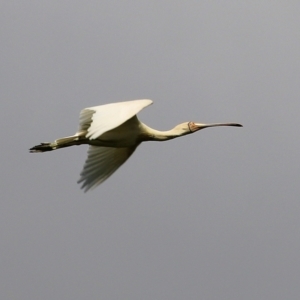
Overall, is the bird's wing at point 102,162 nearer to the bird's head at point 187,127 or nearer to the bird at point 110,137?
the bird at point 110,137

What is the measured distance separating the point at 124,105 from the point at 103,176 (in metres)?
4.62

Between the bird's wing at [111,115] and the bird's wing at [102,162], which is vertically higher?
the bird's wing at [111,115]

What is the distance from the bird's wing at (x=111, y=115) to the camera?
85.8ft

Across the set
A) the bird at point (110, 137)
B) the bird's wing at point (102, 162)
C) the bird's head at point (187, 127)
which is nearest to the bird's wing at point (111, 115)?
the bird at point (110, 137)

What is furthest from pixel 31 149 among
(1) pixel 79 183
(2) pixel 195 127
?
(2) pixel 195 127

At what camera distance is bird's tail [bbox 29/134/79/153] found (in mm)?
30578

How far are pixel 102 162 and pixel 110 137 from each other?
211 cm

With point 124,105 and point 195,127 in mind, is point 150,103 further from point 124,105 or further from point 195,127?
point 195,127

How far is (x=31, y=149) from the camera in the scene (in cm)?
3225

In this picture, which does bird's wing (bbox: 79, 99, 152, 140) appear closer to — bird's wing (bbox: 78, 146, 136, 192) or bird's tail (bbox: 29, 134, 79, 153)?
bird's tail (bbox: 29, 134, 79, 153)

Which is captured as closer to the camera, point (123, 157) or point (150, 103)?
point (150, 103)

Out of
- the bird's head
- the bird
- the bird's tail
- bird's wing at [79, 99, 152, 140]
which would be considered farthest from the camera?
the bird's head

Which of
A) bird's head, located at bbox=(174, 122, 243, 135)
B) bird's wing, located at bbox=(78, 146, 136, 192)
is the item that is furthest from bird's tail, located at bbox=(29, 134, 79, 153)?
bird's head, located at bbox=(174, 122, 243, 135)

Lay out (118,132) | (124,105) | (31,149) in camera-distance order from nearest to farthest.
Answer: (124,105), (118,132), (31,149)
